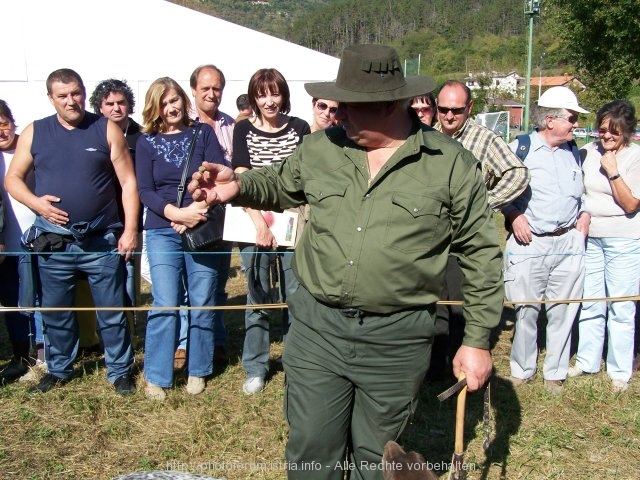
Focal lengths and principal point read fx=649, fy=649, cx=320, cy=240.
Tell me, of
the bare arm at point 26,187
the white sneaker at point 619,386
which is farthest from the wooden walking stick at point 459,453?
the bare arm at point 26,187

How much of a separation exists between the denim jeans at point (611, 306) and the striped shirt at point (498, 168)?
3.30 feet

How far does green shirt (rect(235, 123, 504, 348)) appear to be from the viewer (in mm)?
2621

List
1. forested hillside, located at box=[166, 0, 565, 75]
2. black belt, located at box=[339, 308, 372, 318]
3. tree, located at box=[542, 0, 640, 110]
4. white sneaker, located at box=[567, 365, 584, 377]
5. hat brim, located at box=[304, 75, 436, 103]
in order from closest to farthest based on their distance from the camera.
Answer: hat brim, located at box=[304, 75, 436, 103] < black belt, located at box=[339, 308, 372, 318] < white sneaker, located at box=[567, 365, 584, 377] < tree, located at box=[542, 0, 640, 110] < forested hillside, located at box=[166, 0, 565, 75]

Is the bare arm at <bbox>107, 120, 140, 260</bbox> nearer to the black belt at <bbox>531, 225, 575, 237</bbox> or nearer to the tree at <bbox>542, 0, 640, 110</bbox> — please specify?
the black belt at <bbox>531, 225, 575, 237</bbox>

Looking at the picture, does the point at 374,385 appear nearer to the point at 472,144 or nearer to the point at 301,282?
the point at 301,282

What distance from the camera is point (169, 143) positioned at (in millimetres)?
4523

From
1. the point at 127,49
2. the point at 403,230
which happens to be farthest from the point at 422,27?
the point at 403,230

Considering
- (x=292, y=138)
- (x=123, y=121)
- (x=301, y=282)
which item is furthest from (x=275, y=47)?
(x=301, y=282)

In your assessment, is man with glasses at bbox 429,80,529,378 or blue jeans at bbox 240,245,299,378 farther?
blue jeans at bbox 240,245,299,378

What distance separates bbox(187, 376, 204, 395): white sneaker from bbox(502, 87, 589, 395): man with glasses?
7.88 ft

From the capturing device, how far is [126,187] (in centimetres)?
462

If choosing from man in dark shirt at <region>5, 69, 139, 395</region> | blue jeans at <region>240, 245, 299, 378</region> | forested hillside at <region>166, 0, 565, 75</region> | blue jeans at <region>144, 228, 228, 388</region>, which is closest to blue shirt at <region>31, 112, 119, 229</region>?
man in dark shirt at <region>5, 69, 139, 395</region>

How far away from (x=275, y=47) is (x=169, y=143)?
284 inches

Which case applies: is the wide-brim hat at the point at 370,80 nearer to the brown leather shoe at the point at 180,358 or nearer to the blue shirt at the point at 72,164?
the blue shirt at the point at 72,164
